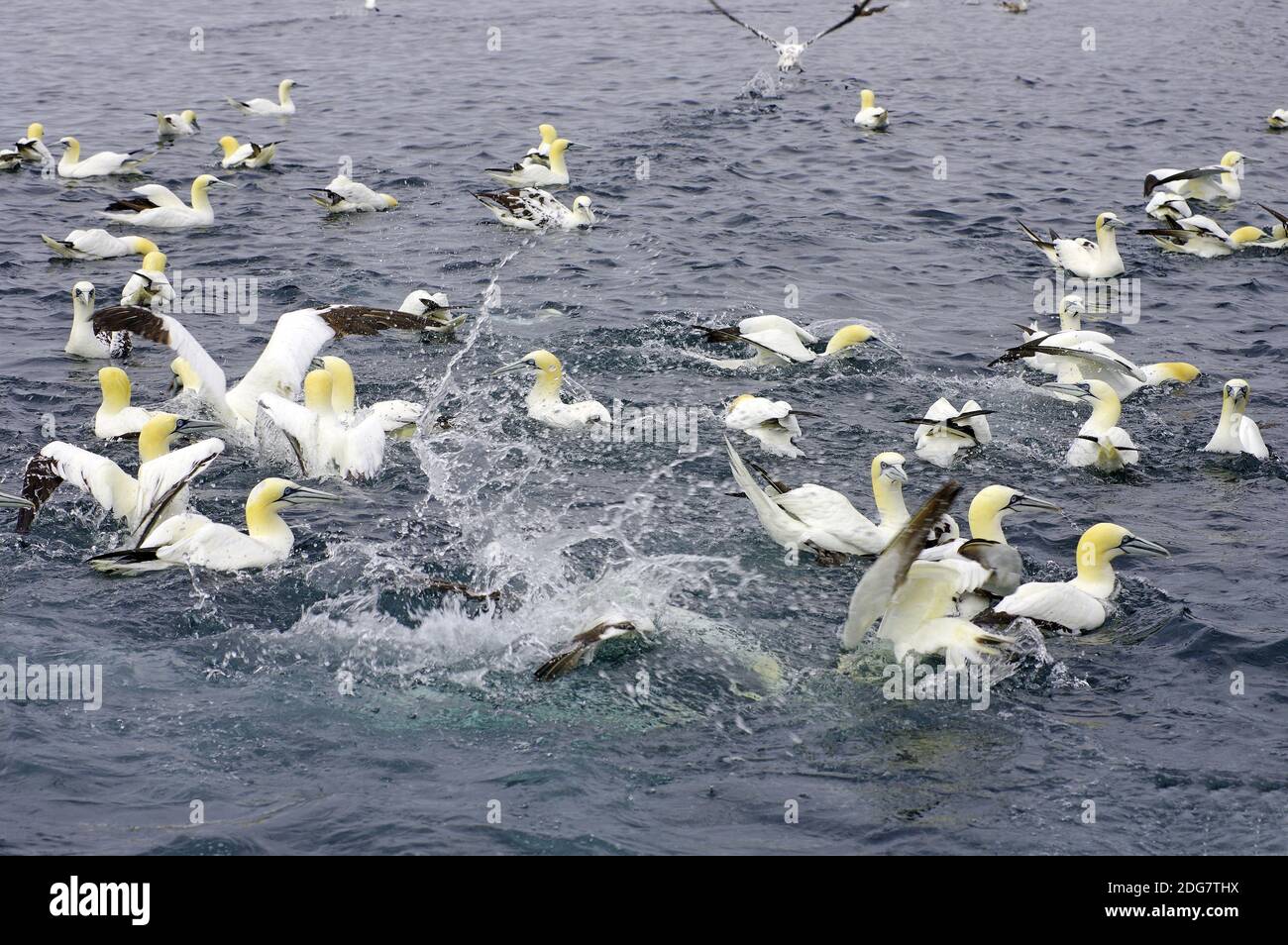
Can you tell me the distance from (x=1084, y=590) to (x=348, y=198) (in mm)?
10958

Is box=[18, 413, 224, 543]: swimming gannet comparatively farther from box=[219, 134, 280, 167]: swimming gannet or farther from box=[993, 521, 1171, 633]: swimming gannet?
box=[219, 134, 280, 167]: swimming gannet

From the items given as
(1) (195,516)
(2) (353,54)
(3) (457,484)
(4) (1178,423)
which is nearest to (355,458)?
(3) (457,484)

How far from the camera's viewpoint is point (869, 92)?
20984 millimetres

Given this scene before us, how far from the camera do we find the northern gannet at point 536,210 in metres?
16.2

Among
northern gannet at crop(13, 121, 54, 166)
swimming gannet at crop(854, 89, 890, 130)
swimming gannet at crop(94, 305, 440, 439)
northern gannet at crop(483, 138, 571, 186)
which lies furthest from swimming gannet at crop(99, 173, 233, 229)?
swimming gannet at crop(854, 89, 890, 130)

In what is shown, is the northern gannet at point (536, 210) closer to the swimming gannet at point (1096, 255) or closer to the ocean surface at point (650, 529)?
the ocean surface at point (650, 529)

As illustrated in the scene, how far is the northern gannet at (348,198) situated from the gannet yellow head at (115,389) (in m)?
6.40

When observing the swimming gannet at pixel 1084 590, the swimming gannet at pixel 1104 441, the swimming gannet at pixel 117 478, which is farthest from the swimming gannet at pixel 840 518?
the swimming gannet at pixel 117 478

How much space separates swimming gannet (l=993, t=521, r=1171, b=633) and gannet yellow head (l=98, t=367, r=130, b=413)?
6412mm

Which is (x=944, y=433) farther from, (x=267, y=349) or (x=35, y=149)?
(x=35, y=149)

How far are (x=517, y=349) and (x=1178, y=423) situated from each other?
215 inches

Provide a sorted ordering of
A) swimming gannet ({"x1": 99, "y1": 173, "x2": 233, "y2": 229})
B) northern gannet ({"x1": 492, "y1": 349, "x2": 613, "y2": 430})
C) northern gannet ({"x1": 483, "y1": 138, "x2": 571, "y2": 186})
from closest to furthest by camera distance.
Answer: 1. northern gannet ({"x1": 492, "y1": 349, "x2": 613, "y2": 430})
2. swimming gannet ({"x1": 99, "y1": 173, "x2": 233, "y2": 229})
3. northern gannet ({"x1": 483, "y1": 138, "x2": 571, "y2": 186})

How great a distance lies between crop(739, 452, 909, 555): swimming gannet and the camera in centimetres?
877
